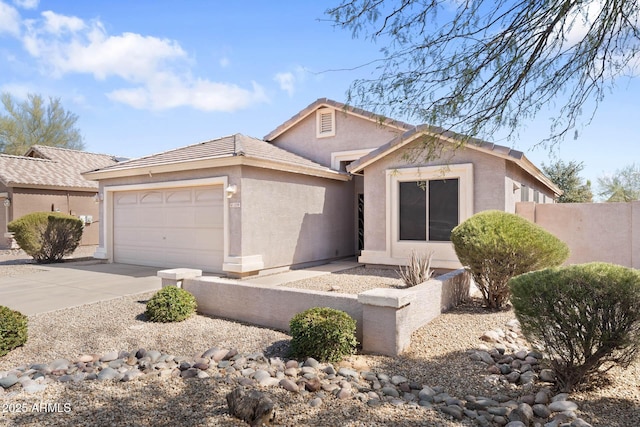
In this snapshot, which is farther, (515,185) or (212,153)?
(212,153)

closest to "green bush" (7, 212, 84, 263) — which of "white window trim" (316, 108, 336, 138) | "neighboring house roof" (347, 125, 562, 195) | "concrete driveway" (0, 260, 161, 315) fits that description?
"concrete driveway" (0, 260, 161, 315)

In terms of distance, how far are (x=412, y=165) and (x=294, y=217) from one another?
3997 millimetres

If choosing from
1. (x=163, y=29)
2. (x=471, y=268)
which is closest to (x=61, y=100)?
(x=163, y=29)

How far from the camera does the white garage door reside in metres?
12.2

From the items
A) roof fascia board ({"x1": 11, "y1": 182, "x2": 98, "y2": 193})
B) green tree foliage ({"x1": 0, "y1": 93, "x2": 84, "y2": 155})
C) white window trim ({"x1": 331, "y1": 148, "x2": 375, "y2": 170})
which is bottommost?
roof fascia board ({"x1": 11, "y1": 182, "x2": 98, "y2": 193})

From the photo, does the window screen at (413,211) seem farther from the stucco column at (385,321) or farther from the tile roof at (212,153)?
the stucco column at (385,321)

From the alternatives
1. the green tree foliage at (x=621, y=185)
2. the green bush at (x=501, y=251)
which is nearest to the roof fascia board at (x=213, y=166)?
the green bush at (x=501, y=251)

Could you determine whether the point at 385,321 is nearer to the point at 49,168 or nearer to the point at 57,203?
the point at 57,203

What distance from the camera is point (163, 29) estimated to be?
9453 mm

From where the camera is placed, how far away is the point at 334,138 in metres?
16.1

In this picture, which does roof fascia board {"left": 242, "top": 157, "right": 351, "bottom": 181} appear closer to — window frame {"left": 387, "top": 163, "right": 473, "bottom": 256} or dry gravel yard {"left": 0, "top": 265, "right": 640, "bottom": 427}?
window frame {"left": 387, "top": 163, "right": 473, "bottom": 256}

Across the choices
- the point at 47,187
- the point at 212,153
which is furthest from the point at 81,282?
the point at 47,187

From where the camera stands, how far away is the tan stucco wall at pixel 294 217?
1144 cm

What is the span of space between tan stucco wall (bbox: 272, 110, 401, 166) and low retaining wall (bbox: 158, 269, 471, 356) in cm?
786
